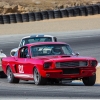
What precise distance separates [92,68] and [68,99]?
3.16 m

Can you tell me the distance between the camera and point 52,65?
12430mm

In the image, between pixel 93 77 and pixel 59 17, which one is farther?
pixel 59 17

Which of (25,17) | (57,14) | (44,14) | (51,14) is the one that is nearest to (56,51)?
(25,17)

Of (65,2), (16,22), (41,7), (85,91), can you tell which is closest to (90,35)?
(16,22)

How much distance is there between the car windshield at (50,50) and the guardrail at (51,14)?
26.4 m

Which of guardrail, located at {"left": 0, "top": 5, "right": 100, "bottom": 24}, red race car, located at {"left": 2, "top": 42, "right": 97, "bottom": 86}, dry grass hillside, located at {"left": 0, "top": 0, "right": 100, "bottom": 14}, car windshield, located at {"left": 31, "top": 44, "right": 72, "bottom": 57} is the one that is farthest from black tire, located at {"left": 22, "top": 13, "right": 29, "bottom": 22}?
car windshield, located at {"left": 31, "top": 44, "right": 72, "bottom": 57}

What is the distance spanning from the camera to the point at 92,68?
497 inches

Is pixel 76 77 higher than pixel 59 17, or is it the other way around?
pixel 76 77

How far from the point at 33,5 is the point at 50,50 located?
49.5 m

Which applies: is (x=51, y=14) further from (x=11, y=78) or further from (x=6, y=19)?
(x=11, y=78)

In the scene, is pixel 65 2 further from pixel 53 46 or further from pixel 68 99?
pixel 68 99

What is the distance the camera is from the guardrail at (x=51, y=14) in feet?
133

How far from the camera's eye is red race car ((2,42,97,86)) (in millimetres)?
12414

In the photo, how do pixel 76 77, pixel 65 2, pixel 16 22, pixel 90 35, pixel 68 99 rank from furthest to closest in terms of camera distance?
pixel 65 2 → pixel 16 22 → pixel 90 35 → pixel 76 77 → pixel 68 99
